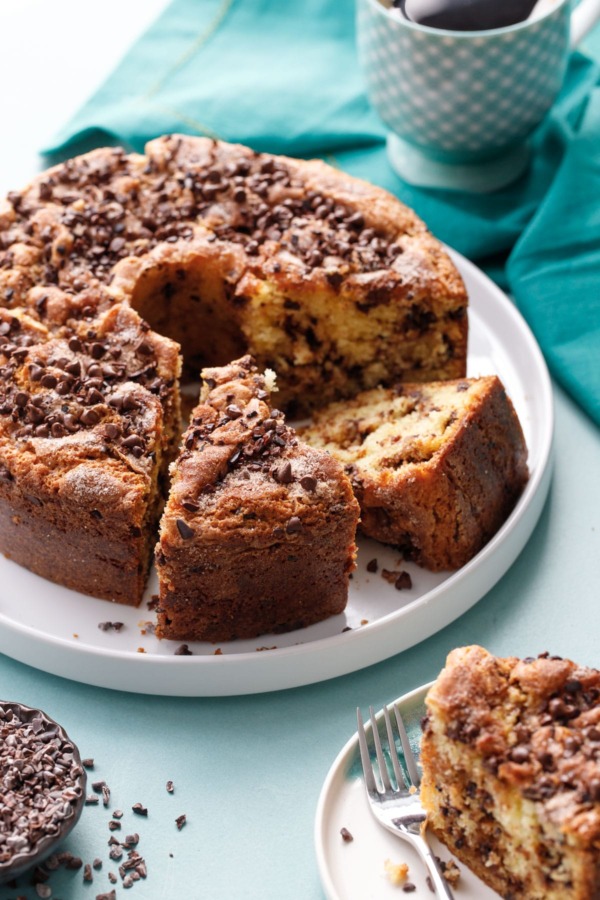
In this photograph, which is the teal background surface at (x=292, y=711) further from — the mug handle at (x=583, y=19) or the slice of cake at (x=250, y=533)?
the mug handle at (x=583, y=19)

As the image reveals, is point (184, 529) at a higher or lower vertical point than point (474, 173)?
higher

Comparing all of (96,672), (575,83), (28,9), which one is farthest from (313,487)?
(28,9)

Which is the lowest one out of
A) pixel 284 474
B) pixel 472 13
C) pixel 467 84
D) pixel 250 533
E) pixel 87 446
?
pixel 250 533

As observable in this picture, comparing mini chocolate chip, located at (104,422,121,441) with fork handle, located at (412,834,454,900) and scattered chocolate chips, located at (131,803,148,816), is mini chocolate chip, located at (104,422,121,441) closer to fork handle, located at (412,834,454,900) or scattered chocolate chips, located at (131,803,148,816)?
scattered chocolate chips, located at (131,803,148,816)

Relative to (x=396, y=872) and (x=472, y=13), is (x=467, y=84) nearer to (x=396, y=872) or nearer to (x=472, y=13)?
(x=472, y=13)

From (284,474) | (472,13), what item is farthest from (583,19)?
(284,474)

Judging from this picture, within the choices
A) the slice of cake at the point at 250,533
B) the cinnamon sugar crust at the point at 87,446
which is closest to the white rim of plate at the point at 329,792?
the slice of cake at the point at 250,533
